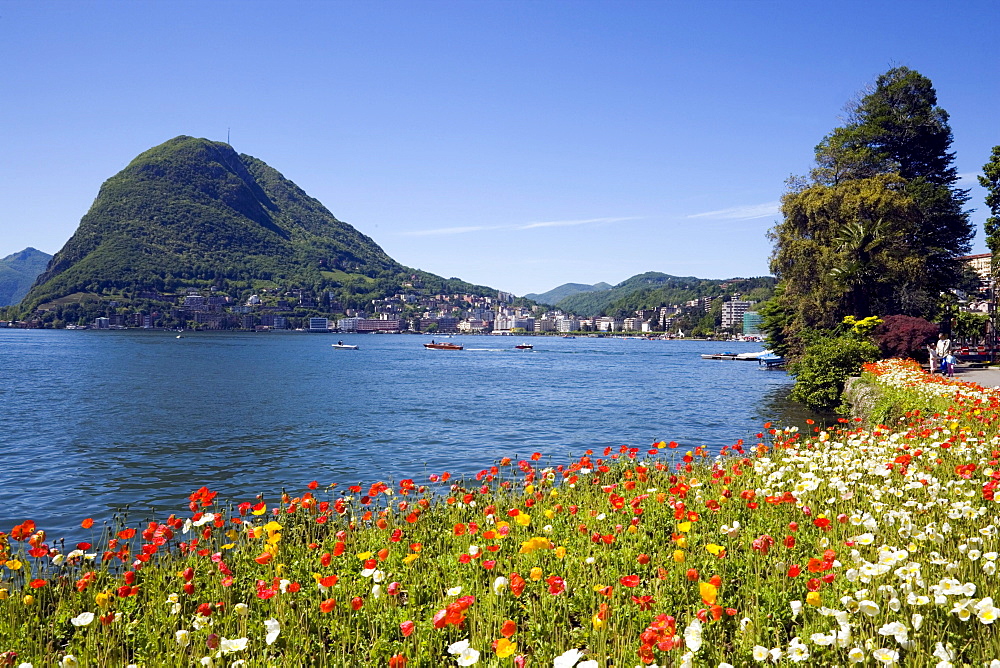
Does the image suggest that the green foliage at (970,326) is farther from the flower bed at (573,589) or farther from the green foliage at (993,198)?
the flower bed at (573,589)

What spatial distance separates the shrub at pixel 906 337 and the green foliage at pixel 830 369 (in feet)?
17.3

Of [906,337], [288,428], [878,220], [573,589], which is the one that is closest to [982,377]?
[906,337]

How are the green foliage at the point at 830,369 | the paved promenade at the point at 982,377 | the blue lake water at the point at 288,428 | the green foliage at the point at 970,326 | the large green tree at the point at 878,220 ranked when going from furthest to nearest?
the green foliage at the point at 970,326
the large green tree at the point at 878,220
the green foliage at the point at 830,369
the paved promenade at the point at 982,377
the blue lake water at the point at 288,428

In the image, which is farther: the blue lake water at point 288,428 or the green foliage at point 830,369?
the green foliage at point 830,369

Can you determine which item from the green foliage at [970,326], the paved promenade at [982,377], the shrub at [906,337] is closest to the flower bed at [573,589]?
the paved promenade at [982,377]

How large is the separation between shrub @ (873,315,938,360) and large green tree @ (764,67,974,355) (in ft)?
10.6

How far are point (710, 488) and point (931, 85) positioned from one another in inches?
1660

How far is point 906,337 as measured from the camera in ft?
102

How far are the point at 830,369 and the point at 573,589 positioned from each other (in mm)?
23359

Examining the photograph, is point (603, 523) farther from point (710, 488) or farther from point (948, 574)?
point (948, 574)

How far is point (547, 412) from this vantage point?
87.4 ft

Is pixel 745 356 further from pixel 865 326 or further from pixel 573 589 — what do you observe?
pixel 573 589

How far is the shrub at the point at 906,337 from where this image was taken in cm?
3098

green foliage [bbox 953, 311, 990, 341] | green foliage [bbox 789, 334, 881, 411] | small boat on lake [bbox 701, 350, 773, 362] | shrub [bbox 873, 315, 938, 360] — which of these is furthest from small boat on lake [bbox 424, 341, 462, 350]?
green foliage [bbox 789, 334, 881, 411]
